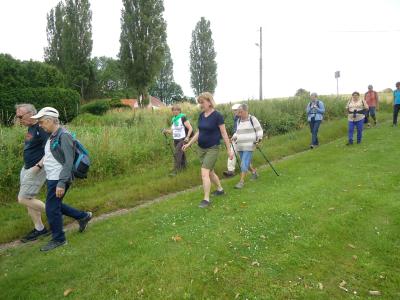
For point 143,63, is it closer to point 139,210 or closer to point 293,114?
point 293,114

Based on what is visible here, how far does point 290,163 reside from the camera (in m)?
11.4

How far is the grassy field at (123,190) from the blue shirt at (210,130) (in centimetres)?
254

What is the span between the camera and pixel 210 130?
281 inches

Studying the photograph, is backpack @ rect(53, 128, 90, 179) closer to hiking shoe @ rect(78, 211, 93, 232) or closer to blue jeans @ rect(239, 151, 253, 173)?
hiking shoe @ rect(78, 211, 93, 232)

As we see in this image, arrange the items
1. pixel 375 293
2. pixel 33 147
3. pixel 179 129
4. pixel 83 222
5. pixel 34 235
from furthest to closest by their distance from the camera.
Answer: pixel 179 129, pixel 34 235, pixel 83 222, pixel 33 147, pixel 375 293

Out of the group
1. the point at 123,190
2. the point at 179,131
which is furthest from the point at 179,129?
the point at 123,190

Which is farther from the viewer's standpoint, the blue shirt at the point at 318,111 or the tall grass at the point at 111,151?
the blue shirt at the point at 318,111

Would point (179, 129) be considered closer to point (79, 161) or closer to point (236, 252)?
point (79, 161)

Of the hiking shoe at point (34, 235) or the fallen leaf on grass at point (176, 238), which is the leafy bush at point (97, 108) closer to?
the hiking shoe at point (34, 235)

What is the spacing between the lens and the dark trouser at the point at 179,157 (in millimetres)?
10655

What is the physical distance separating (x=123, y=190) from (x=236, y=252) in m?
4.90

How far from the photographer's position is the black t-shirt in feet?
20.5

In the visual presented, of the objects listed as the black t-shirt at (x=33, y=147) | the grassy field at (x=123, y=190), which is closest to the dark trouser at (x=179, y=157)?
the grassy field at (x=123, y=190)

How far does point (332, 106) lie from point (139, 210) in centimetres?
1907
